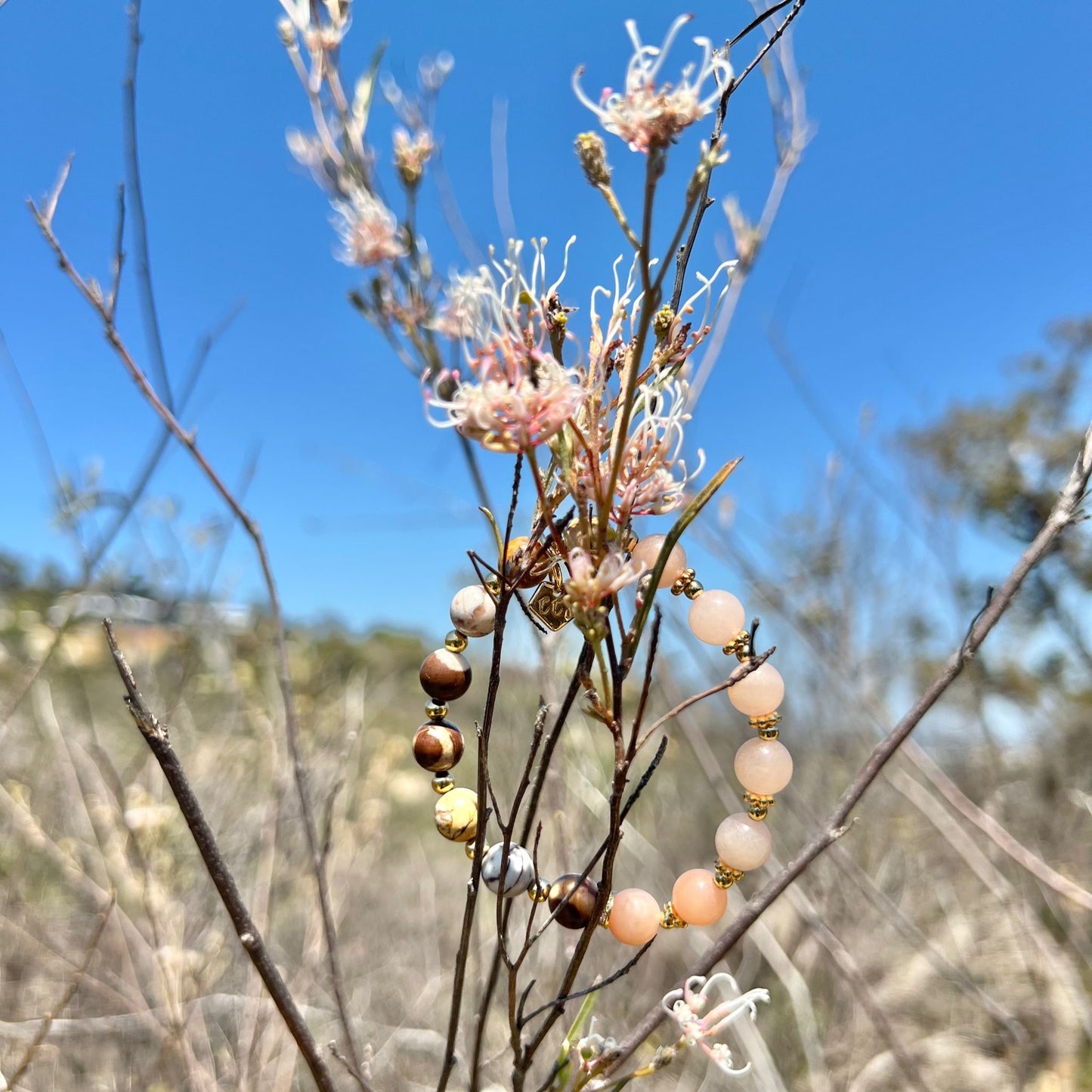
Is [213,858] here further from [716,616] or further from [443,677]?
[716,616]

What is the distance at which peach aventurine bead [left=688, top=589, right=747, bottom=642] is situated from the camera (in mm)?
536

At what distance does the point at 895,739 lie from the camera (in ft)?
1.54

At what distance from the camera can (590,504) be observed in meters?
0.45

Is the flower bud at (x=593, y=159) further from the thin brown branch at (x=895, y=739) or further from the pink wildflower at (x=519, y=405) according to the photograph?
the thin brown branch at (x=895, y=739)

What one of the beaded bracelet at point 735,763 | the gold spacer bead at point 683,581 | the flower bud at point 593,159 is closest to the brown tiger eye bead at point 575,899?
the beaded bracelet at point 735,763

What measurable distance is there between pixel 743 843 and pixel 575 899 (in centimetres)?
13

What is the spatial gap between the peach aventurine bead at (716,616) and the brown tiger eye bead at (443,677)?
0.18 metres

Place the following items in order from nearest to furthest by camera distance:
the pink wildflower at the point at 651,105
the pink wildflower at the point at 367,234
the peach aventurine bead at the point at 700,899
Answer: the pink wildflower at the point at 651,105 → the peach aventurine bead at the point at 700,899 → the pink wildflower at the point at 367,234

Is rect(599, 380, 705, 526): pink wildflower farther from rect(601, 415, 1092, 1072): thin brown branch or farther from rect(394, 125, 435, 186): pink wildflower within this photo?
rect(394, 125, 435, 186): pink wildflower

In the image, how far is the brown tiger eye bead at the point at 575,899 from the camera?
1.61ft

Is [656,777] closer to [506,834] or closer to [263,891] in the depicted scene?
[263,891]

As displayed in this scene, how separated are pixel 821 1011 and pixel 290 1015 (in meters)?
2.37

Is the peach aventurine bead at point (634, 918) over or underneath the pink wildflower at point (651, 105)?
underneath

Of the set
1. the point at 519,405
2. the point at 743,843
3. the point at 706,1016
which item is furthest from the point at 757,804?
the point at 519,405
